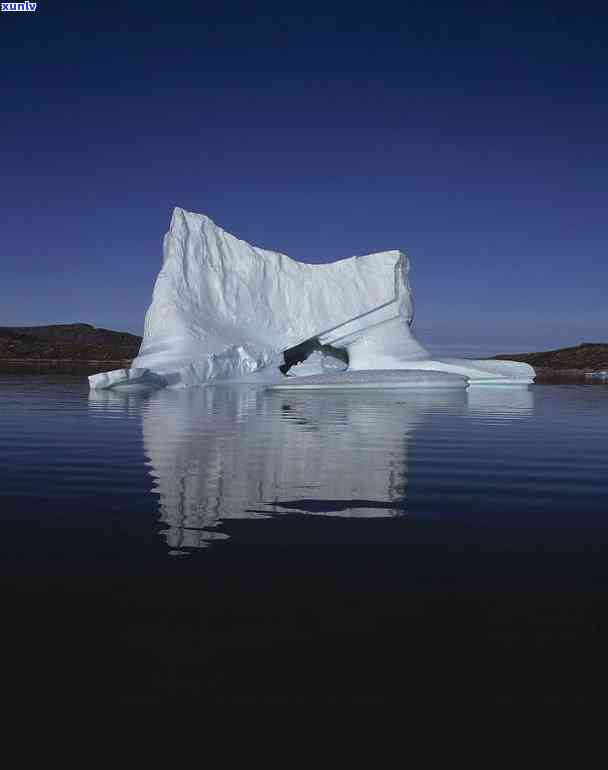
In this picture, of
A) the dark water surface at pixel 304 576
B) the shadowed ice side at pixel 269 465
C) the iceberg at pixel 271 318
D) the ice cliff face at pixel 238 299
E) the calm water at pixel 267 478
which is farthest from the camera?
the ice cliff face at pixel 238 299

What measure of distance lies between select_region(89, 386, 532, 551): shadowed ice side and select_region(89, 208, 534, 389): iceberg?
1091 centimetres

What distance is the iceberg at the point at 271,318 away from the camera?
2523 centimetres

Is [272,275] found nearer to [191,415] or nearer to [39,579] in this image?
[191,415]

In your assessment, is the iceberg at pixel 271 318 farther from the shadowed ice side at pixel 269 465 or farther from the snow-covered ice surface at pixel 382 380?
the shadowed ice side at pixel 269 465

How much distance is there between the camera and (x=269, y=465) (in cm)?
704

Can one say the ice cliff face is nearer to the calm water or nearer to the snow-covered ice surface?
the snow-covered ice surface

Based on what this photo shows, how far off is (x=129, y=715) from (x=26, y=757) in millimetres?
312

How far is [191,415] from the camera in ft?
45.5

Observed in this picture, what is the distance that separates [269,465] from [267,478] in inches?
30.5

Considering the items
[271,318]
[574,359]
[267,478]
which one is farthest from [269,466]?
[574,359]

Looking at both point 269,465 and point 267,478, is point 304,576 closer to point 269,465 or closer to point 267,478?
point 267,478

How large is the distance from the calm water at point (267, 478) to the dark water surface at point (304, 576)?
4 centimetres

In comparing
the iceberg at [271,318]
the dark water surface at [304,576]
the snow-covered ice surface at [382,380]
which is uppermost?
the iceberg at [271,318]

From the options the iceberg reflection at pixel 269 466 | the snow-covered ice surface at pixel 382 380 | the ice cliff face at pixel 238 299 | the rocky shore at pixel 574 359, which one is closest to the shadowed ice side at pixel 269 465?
the iceberg reflection at pixel 269 466
